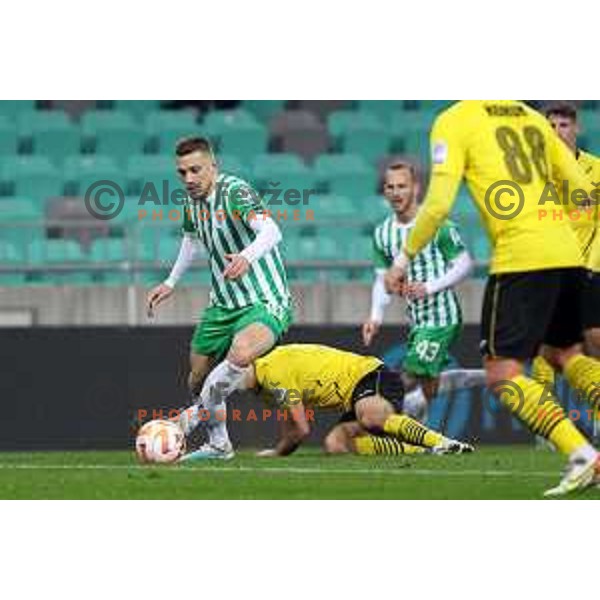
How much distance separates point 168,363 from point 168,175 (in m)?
4.57

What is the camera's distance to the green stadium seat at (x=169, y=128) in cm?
2091

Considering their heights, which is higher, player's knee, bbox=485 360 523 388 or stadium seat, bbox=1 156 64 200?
stadium seat, bbox=1 156 64 200

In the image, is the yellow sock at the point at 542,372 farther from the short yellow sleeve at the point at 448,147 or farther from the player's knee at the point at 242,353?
the short yellow sleeve at the point at 448,147

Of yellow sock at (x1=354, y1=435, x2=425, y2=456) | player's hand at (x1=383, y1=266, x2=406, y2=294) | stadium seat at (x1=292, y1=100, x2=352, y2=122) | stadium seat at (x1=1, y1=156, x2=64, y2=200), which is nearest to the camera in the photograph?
player's hand at (x1=383, y1=266, x2=406, y2=294)

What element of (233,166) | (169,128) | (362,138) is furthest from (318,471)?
(362,138)

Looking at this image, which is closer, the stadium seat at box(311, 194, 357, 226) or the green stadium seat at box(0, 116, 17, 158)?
the stadium seat at box(311, 194, 357, 226)

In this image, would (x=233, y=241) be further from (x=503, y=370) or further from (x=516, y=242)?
(x=503, y=370)

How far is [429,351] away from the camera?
14609 millimetres

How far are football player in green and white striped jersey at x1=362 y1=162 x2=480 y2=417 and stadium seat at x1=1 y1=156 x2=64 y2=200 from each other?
6.15 m

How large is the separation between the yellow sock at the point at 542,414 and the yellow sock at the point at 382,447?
395 cm

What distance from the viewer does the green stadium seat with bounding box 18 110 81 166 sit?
21.0 meters

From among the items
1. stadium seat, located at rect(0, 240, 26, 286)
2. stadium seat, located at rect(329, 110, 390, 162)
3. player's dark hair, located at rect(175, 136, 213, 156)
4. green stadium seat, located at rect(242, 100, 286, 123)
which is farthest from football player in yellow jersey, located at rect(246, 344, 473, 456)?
green stadium seat, located at rect(242, 100, 286, 123)

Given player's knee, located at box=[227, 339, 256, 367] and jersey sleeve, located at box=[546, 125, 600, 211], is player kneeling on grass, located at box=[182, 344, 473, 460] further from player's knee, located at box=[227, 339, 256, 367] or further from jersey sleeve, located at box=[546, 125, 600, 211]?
jersey sleeve, located at box=[546, 125, 600, 211]

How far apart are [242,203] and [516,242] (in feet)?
10.7
